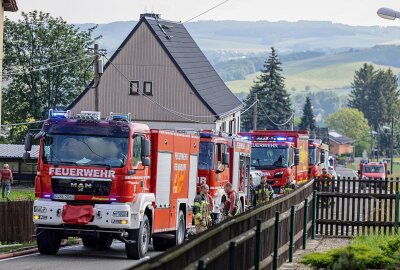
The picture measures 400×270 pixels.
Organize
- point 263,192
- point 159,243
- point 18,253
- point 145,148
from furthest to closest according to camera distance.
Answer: point 263,192 < point 159,243 < point 18,253 < point 145,148

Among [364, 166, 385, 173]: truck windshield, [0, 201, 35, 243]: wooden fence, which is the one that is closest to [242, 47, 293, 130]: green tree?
[364, 166, 385, 173]: truck windshield

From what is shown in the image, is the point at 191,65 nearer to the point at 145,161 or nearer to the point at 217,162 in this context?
the point at 217,162

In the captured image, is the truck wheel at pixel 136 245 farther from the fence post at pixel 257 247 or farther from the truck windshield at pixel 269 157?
the truck windshield at pixel 269 157

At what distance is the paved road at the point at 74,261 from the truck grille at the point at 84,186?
1406 mm

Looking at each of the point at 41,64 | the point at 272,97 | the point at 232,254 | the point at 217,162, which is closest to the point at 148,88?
the point at 41,64

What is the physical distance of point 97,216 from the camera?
24.1m

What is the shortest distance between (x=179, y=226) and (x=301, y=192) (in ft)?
17.1

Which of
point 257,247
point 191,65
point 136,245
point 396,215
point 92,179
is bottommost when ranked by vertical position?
point 136,245

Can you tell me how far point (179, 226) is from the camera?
2814 centimetres

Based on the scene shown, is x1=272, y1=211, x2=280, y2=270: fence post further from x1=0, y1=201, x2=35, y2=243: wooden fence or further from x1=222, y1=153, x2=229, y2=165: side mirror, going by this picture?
x1=222, y1=153, x2=229, y2=165: side mirror

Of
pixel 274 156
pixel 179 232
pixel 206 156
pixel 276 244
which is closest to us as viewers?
pixel 276 244

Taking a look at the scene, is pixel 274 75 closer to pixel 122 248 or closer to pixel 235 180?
pixel 235 180

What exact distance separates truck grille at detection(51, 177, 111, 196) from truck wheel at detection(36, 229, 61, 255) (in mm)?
1193

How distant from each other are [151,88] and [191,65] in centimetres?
462
